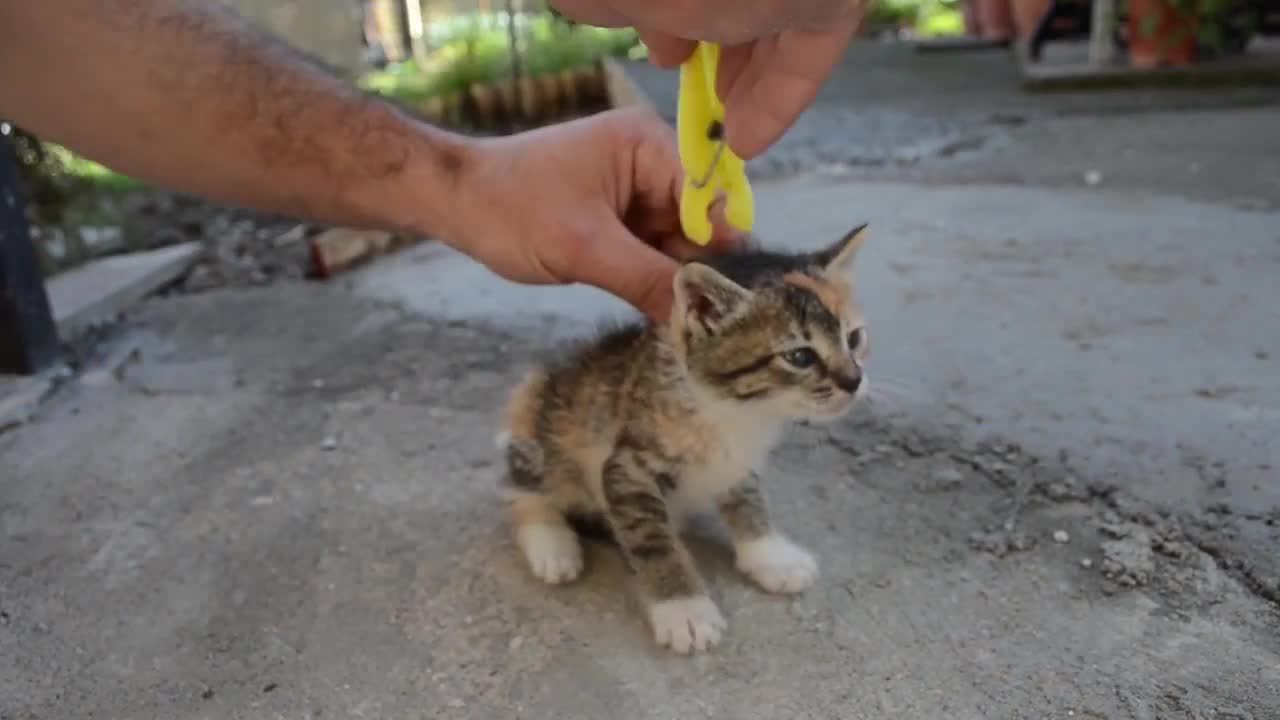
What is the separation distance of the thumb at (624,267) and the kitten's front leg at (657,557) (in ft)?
0.75

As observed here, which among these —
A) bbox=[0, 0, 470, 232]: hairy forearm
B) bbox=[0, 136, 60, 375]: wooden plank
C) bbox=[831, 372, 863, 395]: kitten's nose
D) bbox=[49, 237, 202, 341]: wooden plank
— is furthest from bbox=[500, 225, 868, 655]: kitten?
bbox=[49, 237, 202, 341]: wooden plank

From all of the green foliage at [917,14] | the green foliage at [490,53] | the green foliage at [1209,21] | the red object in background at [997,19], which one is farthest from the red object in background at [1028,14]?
the green foliage at [917,14]

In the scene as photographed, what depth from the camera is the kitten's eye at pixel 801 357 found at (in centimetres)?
155

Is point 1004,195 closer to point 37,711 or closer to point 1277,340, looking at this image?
point 1277,340

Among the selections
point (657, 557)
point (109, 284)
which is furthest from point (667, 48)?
point (109, 284)

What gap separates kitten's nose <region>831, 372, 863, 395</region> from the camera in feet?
5.04

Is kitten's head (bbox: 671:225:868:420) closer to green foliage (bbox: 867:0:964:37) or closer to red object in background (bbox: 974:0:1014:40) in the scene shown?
red object in background (bbox: 974:0:1014:40)

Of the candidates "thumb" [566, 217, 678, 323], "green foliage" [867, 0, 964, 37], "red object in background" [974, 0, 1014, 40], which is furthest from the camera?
"green foliage" [867, 0, 964, 37]

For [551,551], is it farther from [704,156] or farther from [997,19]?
[997,19]

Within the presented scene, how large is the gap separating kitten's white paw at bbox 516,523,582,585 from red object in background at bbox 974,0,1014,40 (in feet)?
19.1

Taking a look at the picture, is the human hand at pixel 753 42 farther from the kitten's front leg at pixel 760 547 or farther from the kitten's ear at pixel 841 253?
the kitten's front leg at pixel 760 547

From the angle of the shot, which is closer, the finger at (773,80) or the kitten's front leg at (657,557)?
the finger at (773,80)

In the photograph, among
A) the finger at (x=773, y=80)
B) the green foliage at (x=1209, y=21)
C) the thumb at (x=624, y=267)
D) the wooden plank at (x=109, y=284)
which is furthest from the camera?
the green foliage at (x=1209, y=21)

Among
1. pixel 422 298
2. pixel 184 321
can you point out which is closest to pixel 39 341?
pixel 184 321
